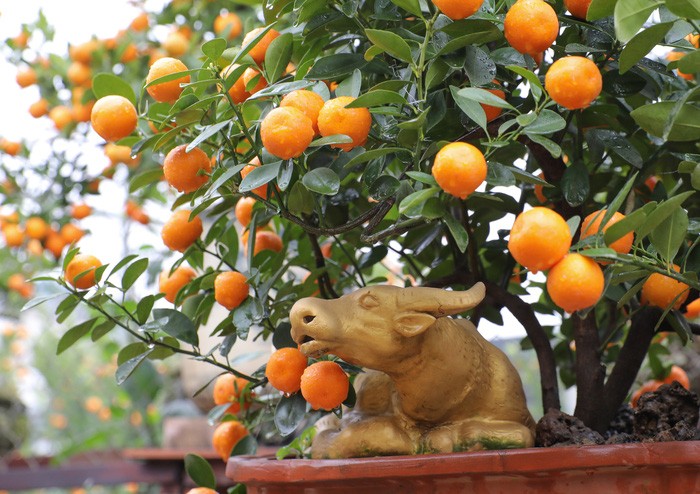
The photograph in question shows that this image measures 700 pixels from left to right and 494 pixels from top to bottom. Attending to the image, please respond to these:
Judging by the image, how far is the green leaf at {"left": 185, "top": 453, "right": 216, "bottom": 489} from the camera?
0.79 metres

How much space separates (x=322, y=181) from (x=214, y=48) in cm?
13

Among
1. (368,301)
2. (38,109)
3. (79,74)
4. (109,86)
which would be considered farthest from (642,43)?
(38,109)

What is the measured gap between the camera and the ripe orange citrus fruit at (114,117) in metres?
0.68

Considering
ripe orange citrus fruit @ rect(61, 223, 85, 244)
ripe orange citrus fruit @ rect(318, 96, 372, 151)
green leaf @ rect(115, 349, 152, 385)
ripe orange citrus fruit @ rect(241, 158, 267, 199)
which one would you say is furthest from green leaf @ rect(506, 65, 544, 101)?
ripe orange citrus fruit @ rect(61, 223, 85, 244)

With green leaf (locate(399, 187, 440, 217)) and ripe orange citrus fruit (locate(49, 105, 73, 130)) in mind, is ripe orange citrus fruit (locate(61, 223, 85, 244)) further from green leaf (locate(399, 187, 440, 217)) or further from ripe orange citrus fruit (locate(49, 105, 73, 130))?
green leaf (locate(399, 187, 440, 217))

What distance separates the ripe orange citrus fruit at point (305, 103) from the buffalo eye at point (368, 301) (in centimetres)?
13

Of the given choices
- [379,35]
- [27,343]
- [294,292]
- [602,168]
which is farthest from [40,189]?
[27,343]

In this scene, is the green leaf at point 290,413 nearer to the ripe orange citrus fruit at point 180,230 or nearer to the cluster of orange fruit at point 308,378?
the cluster of orange fruit at point 308,378

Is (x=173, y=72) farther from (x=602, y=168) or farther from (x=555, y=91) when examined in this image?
(x=602, y=168)

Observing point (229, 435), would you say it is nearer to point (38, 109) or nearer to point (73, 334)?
point (73, 334)

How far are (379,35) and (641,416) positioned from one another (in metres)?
0.38

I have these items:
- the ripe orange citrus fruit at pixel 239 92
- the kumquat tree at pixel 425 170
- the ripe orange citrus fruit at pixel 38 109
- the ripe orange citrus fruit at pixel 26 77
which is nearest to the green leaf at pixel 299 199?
the kumquat tree at pixel 425 170

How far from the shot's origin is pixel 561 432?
2.06 feet

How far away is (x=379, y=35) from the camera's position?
1.72ft
